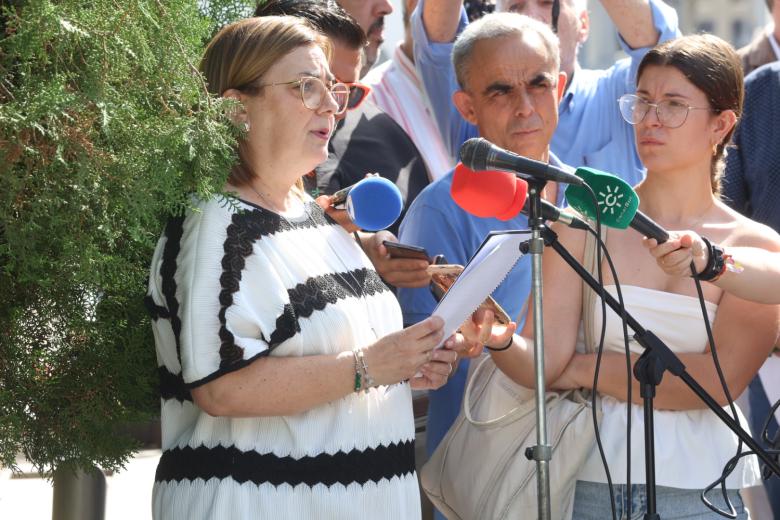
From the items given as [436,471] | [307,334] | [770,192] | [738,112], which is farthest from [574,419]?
[770,192]

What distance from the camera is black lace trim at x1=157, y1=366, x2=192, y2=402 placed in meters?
2.69

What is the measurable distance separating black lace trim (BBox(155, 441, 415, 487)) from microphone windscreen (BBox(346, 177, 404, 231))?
2.02ft

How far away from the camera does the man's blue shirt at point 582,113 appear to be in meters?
4.35

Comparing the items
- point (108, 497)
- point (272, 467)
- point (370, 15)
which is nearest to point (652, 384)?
point (272, 467)

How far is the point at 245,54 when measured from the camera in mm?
2756

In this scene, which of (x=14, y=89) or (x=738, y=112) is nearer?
(x=14, y=89)

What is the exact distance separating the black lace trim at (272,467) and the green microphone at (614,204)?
0.79m

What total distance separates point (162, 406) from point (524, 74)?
5.64 ft

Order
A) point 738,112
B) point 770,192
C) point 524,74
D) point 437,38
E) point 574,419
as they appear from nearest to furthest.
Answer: point 574,419 < point 738,112 < point 524,74 < point 770,192 < point 437,38

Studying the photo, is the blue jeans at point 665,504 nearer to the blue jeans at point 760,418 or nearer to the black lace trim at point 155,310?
the black lace trim at point 155,310

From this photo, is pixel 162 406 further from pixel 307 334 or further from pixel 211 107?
pixel 211 107

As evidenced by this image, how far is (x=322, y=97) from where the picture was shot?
2805 millimetres

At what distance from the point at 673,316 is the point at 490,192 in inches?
28.9

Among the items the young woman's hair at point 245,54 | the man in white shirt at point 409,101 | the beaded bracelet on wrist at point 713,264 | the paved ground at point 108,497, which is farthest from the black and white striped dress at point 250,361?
the paved ground at point 108,497
